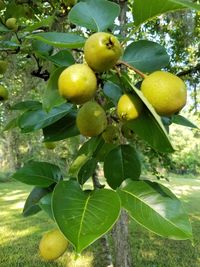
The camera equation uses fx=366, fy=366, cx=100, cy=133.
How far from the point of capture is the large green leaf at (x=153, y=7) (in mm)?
517

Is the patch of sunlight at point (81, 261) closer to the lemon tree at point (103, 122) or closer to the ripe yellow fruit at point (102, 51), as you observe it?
the lemon tree at point (103, 122)

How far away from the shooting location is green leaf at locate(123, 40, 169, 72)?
776 millimetres

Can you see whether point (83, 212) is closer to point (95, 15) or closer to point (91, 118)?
point (91, 118)

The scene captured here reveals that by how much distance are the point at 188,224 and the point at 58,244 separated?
0.31 meters

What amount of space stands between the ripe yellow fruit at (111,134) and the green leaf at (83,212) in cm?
19

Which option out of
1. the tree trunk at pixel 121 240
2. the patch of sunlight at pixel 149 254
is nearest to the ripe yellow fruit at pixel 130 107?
the tree trunk at pixel 121 240

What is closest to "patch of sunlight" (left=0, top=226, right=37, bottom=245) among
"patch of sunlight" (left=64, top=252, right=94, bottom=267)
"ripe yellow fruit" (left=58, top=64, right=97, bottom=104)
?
"patch of sunlight" (left=64, top=252, right=94, bottom=267)

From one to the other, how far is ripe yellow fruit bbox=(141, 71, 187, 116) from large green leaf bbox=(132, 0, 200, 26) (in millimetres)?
101

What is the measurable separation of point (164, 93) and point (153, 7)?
0.15 metres

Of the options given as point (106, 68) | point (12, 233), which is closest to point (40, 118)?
point (106, 68)

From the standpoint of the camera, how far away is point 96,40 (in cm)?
56

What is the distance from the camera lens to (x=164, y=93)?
1.80ft

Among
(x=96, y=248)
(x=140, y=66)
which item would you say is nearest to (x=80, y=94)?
(x=140, y=66)

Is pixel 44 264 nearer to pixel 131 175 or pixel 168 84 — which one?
pixel 131 175
